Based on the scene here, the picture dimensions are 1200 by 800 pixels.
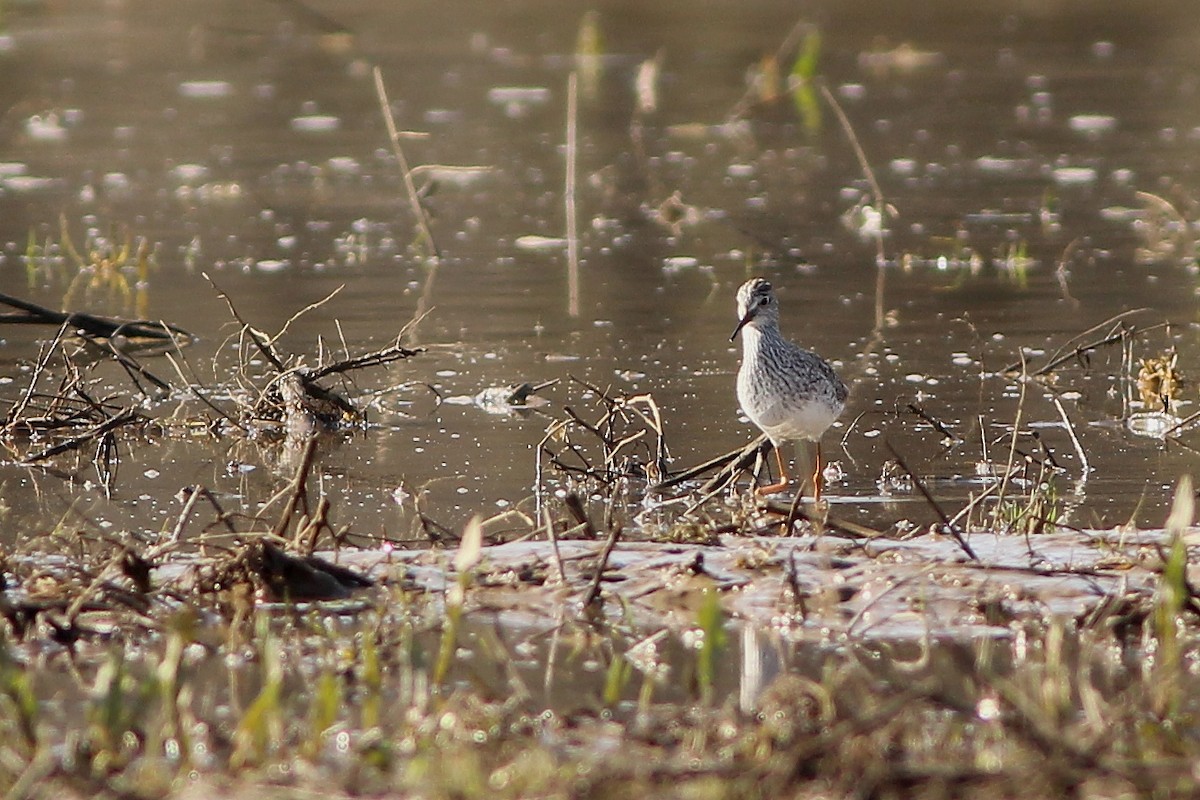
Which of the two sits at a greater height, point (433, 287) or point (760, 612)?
point (760, 612)

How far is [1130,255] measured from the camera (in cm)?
1315

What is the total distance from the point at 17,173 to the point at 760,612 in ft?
45.7

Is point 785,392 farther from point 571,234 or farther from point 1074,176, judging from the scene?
point 1074,176

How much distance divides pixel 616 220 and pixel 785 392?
26.4 ft

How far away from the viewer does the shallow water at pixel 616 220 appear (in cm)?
839

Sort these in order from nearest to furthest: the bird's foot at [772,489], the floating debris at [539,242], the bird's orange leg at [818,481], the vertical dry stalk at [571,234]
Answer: the bird's orange leg at [818,481], the bird's foot at [772,489], the vertical dry stalk at [571,234], the floating debris at [539,242]

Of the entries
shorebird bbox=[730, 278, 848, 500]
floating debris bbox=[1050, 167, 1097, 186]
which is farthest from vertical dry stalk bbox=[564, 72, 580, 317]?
floating debris bbox=[1050, 167, 1097, 186]

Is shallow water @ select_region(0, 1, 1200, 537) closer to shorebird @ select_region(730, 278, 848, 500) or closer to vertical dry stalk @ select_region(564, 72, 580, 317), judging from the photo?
vertical dry stalk @ select_region(564, 72, 580, 317)

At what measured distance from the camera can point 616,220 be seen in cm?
1523

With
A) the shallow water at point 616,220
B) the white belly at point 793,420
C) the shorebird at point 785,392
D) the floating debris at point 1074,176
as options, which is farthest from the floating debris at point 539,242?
the white belly at point 793,420

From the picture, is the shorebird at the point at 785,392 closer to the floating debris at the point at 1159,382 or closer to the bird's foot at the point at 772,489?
the bird's foot at the point at 772,489

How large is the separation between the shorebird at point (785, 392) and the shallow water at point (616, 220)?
33cm

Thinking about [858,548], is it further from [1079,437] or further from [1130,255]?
[1130,255]

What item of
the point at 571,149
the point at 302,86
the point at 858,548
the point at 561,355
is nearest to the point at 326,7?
the point at 302,86
